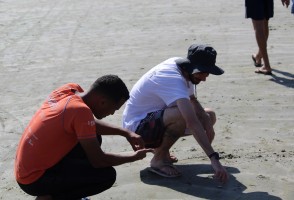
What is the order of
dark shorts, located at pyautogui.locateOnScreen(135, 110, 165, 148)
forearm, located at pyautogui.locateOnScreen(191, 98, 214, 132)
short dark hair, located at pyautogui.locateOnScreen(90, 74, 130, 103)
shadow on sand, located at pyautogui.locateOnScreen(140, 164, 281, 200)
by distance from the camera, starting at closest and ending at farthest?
short dark hair, located at pyautogui.locateOnScreen(90, 74, 130, 103) → shadow on sand, located at pyautogui.locateOnScreen(140, 164, 281, 200) → dark shorts, located at pyautogui.locateOnScreen(135, 110, 165, 148) → forearm, located at pyautogui.locateOnScreen(191, 98, 214, 132)

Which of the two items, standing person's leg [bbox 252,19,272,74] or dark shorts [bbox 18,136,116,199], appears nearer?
dark shorts [bbox 18,136,116,199]

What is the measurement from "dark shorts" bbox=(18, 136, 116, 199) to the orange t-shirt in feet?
0.17

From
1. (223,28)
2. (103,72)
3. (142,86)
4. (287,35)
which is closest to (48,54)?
(103,72)

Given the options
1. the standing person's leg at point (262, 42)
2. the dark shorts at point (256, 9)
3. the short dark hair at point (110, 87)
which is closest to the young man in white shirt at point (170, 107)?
the short dark hair at point (110, 87)

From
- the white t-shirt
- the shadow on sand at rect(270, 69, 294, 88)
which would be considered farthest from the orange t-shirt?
the shadow on sand at rect(270, 69, 294, 88)

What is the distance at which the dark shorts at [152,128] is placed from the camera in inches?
200

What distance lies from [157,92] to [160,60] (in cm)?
392

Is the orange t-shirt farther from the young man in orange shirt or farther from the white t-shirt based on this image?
the white t-shirt

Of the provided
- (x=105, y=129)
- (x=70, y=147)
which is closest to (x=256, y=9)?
(x=105, y=129)

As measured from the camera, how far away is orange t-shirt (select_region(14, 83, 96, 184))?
3.97 m

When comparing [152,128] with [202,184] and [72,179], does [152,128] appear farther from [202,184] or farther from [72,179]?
[72,179]

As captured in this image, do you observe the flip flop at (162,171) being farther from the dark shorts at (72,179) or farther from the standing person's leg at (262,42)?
the standing person's leg at (262,42)

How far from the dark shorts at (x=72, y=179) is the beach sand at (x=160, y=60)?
592 mm

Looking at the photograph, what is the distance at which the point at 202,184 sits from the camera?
16.5 ft
